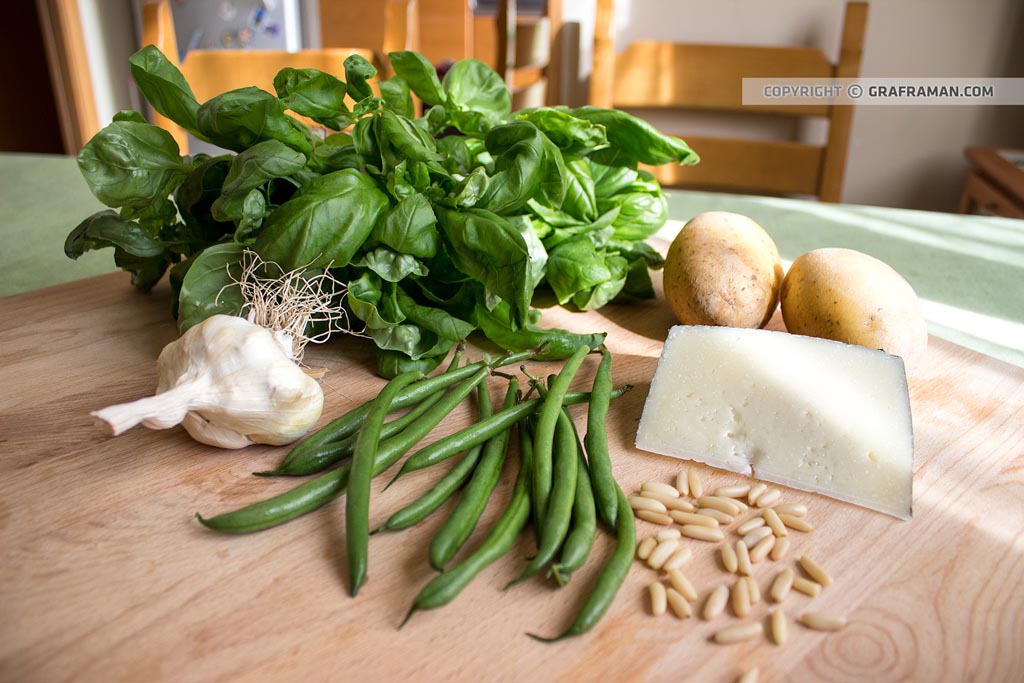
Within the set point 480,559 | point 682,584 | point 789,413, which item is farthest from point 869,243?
point 480,559

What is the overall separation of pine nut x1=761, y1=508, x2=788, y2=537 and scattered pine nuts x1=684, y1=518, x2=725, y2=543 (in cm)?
7

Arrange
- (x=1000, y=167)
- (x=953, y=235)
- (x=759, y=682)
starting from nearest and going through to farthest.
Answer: (x=759, y=682) → (x=953, y=235) → (x=1000, y=167)


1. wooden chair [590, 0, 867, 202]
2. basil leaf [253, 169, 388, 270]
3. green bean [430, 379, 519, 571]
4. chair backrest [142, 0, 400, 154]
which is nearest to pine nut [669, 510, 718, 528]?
green bean [430, 379, 519, 571]

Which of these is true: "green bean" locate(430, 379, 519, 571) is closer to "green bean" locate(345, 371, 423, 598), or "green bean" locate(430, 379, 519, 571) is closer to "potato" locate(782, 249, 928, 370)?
"green bean" locate(345, 371, 423, 598)

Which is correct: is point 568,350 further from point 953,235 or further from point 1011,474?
point 953,235

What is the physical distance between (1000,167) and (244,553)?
2.69 metres

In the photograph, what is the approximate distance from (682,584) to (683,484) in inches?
7.4

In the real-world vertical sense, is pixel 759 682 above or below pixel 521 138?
below

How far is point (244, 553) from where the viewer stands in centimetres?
87

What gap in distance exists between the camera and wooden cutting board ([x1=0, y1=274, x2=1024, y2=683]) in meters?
0.73

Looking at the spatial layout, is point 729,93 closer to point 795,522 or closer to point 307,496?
point 795,522

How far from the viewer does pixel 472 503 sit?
36.3 inches

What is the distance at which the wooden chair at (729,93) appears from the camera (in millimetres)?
2270

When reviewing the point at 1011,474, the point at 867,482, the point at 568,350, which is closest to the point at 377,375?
the point at 568,350
